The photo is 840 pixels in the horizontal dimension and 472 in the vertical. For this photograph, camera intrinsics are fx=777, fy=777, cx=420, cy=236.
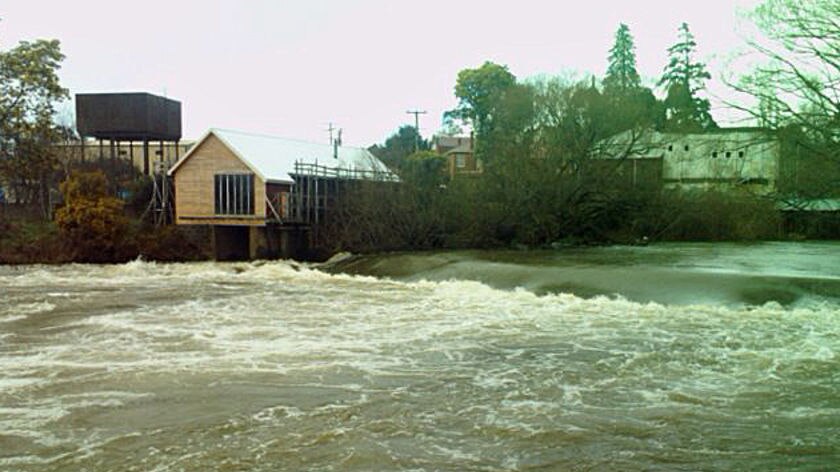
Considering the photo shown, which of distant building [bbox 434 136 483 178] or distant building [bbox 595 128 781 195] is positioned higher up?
distant building [bbox 434 136 483 178]

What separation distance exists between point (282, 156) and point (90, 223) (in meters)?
8.73

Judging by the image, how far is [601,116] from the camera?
115 feet

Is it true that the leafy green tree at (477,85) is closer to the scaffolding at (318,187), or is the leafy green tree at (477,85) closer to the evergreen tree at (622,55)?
the evergreen tree at (622,55)

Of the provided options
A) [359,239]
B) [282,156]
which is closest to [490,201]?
[359,239]

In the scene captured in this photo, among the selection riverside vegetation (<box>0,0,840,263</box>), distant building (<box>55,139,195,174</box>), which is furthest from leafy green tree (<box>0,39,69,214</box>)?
distant building (<box>55,139,195,174</box>)

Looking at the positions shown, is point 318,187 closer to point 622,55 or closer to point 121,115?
point 121,115

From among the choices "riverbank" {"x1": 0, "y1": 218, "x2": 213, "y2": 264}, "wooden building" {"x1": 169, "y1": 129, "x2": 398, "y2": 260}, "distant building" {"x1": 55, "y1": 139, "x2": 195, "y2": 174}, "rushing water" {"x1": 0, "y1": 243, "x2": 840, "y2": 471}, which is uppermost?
"distant building" {"x1": 55, "y1": 139, "x2": 195, "y2": 174}

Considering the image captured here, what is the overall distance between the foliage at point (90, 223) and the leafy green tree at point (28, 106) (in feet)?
12.7

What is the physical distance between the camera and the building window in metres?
32.8

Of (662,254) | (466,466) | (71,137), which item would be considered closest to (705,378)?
(466,466)

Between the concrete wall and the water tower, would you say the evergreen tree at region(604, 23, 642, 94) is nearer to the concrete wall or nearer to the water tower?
the concrete wall

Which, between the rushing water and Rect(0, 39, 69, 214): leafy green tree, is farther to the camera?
Rect(0, 39, 69, 214): leafy green tree

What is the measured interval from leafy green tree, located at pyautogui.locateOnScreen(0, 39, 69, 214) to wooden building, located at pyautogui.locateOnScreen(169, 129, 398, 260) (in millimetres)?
6102

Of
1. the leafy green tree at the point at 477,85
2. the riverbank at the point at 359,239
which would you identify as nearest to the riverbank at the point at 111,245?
the riverbank at the point at 359,239
